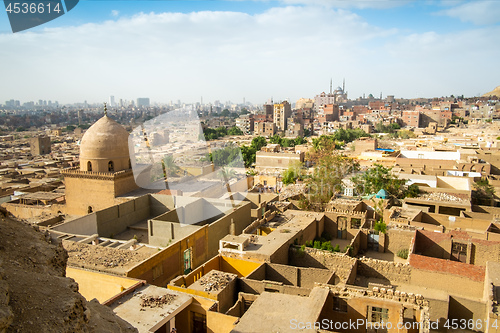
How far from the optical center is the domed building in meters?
17.1

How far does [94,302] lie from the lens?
385 centimetres

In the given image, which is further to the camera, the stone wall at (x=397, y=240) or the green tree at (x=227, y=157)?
the green tree at (x=227, y=157)

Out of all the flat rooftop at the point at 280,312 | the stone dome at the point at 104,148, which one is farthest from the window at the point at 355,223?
the stone dome at the point at 104,148

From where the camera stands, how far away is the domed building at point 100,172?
17094mm

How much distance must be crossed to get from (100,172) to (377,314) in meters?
13.4

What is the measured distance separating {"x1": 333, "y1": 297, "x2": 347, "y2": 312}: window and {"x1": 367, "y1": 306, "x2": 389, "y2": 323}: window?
1.84 ft

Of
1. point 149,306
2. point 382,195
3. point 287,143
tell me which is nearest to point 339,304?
point 149,306

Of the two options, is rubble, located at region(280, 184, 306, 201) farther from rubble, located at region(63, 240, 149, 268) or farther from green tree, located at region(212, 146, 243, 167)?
rubble, located at region(63, 240, 149, 268)

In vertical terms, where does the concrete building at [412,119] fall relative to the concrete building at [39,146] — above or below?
above

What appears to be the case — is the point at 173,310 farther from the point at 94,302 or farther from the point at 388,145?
the point at 388,145

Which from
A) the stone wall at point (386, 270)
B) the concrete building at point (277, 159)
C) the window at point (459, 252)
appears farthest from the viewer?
the concrete building at point (277, 159)

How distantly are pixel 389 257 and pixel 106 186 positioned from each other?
1264 centimetres

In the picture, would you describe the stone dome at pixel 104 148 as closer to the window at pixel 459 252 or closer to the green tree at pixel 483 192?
the window at pixel 459 252

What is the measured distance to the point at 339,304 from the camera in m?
8.78
